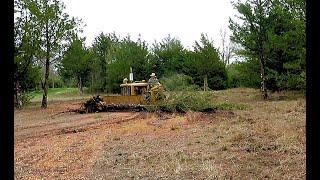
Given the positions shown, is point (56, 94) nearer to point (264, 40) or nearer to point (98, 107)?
point (264, 40)

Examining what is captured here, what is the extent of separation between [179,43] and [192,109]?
2800cm

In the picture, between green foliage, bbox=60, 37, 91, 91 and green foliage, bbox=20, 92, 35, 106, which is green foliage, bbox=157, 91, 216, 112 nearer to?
green foliage, bbox=60, 37, 91, 91

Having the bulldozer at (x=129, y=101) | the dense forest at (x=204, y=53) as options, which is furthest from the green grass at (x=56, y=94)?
the bulldozer at (x=129, y=101)

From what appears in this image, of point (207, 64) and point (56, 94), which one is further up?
point (207, 64)

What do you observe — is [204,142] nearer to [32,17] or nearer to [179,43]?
[32,17]

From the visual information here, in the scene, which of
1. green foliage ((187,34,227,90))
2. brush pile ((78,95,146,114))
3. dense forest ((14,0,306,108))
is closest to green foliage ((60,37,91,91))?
dense forest ((14,0,306,108))

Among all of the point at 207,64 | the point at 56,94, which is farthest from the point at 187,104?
the point at 56,94

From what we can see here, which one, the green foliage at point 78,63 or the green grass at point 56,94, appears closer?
the green foliage at point 78,63

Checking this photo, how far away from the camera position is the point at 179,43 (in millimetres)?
45625

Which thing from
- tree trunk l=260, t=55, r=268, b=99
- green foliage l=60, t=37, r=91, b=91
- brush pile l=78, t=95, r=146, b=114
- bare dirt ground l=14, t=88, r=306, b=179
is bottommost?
bare dirt ground l=14, t=88, r=306, b=179

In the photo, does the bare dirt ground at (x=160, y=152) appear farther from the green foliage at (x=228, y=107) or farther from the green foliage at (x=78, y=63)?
the green foliage at (x=78, y=63)

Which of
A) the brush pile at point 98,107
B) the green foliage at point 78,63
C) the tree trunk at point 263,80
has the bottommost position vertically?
the brush pile at point 98,107

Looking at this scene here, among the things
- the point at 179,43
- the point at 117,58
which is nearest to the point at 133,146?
the point at 117,58
